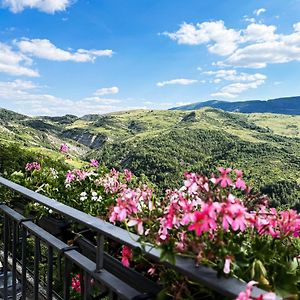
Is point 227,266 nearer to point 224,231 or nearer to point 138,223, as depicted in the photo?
point 224,231

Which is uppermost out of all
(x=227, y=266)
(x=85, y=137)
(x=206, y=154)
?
(x=227, y=266)

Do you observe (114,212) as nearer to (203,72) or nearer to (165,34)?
(165,34)

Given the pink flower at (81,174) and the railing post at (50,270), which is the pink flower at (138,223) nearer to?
the railing post at (50,270)

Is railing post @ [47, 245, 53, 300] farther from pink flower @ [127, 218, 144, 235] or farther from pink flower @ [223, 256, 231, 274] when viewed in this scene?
pink flower @ [223, 256, 231, 274]

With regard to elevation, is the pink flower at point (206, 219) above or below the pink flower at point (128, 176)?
above

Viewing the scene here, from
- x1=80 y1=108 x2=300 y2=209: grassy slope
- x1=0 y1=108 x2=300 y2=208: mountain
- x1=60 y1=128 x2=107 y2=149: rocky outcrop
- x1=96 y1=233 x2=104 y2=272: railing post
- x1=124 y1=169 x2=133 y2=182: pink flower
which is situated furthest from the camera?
x1=60 y1=128 x2=107 y2=149: rocky outcrop

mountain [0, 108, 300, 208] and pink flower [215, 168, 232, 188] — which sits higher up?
pink flower [215, 168, 232, 188]

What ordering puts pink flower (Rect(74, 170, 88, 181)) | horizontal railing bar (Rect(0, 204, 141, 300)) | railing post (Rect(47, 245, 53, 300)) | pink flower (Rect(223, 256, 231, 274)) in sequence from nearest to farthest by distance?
pink flower (Rect(223, 256, 231, 274)), horizontal railing bar (Rect(0, 204, 141, 300)), railing post (Rect(47, 245, 53, 300)), pink flower (Rect(74, 170, 88, 181))

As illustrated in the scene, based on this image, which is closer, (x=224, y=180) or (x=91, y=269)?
(x=224, y=180)

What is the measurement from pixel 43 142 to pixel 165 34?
79.0m

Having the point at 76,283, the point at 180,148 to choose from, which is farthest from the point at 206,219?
the point at 180,148

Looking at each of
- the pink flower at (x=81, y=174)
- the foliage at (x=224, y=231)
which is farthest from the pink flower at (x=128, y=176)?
the foliage at (x=224, y=231)

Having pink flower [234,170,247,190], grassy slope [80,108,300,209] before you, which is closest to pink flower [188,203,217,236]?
pink flower [234,170,247,190]

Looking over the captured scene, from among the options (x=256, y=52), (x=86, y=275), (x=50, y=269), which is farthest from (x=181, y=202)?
(x=256, y=52)
